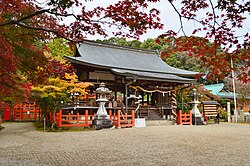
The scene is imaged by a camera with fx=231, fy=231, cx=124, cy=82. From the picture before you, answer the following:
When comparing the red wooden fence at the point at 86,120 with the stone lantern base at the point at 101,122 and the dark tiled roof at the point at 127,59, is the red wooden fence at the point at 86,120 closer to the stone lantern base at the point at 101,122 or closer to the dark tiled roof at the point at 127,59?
the stone lantern base at the point at 101,122

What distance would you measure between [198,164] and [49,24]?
12.7 feet

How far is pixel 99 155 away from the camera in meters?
4.89

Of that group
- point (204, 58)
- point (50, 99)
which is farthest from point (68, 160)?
point (50, 99)

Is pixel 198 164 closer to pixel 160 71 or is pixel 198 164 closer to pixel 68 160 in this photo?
pixel 68 160

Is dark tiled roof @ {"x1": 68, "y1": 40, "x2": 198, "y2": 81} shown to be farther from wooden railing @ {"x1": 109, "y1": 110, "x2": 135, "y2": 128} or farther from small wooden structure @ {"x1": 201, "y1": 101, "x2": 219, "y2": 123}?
wooden railing @ {"x1": 109, "y1": 110, "x2": 135, "y2": 128}

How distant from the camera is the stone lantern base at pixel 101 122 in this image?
10.7m

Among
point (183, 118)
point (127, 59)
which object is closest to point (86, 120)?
point (183, 118)

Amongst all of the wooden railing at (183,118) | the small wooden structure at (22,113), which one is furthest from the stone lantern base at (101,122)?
the small wooden structure at (22,113)

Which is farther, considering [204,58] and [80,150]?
[80,150]

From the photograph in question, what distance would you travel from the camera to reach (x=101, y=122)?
35.6 feet

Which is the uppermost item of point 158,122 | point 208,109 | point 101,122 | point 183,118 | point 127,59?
point 127,59

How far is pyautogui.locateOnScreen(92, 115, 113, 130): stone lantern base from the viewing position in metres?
10.7

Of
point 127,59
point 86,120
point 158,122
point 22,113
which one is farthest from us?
point 127,59

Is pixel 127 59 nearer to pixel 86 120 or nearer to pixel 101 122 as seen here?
pixel 86 120
